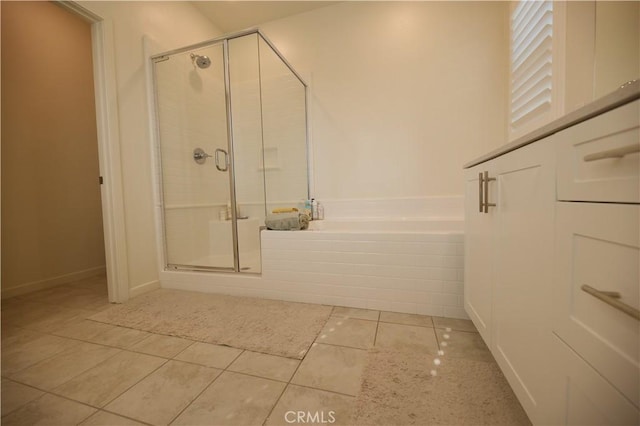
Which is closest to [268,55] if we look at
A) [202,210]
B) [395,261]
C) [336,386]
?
[202,210]

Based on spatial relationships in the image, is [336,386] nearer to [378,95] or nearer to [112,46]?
[378,95]

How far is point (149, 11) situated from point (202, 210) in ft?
5.78

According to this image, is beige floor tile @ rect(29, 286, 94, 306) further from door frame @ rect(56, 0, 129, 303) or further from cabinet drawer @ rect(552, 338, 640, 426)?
cabinet drawer @ rect(552, 338, 640, 426)

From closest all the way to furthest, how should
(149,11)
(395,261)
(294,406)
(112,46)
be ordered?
Result: 1. (294,406)
2. (395,261)
3. (112,46)
4. (149,11)

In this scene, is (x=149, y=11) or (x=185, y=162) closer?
(x=149, y=11)

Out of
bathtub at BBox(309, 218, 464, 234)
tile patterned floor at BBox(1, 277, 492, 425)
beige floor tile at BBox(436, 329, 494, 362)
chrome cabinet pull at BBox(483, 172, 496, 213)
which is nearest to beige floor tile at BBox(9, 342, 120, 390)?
tile patterned floor at BBox(1, 277, 492, 425)

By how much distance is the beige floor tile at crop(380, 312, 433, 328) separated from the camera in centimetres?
139

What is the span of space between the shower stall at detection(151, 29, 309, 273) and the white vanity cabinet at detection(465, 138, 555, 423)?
1.53 meters

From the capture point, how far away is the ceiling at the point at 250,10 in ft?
7.93

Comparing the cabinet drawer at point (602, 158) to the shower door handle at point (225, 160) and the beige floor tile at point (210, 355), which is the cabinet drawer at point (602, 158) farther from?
the shower door handle at point (225, 160)

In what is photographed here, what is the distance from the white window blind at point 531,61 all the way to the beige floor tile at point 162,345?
254 centimetres

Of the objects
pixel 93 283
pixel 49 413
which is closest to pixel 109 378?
pixel 49 413

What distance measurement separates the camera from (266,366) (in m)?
1.06

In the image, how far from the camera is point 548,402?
0.59m
